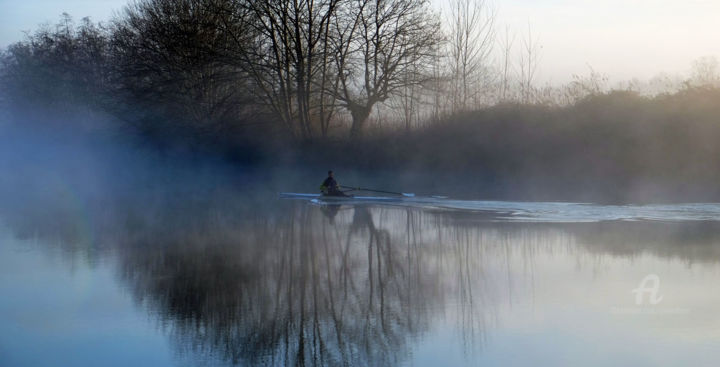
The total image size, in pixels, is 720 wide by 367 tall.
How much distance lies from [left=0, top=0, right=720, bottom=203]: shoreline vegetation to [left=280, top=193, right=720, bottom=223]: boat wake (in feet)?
9.33

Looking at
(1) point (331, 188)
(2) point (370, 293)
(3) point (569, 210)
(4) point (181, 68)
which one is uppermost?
(4) point (181, 68)

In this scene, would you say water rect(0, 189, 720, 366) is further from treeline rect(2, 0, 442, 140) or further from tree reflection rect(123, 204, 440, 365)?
treeline rect(2, 0, 442, 140)

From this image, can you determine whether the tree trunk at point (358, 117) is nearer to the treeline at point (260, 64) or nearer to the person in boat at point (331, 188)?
the treeline at point (260, 64)

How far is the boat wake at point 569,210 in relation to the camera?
2075cm

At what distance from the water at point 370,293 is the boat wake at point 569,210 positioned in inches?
9.3

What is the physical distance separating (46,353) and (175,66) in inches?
1574

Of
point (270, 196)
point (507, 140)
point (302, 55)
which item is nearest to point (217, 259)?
point (270, 196)

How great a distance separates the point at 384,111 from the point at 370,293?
3793 centimetres

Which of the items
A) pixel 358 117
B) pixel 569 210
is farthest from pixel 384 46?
pixel 569 210

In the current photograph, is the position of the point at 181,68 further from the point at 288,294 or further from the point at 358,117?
the point at 288,294

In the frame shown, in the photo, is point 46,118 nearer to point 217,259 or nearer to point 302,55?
point 302,55

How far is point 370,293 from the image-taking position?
11.5m

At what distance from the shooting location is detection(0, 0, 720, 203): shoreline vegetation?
31359 mm

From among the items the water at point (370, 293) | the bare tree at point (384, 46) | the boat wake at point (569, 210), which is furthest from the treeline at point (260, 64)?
the water at point (370, 293)
